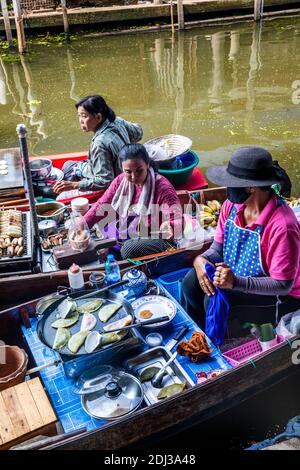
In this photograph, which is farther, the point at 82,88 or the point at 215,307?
the point at 82,88

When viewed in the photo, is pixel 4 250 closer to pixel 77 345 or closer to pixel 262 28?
pixel 77 345

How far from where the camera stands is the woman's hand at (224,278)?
3.32 metres

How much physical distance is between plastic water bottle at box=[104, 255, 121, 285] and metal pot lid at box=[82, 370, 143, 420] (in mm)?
949

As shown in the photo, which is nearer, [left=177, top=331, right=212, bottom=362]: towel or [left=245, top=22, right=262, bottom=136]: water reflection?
[left=177, top=331, right=212, bottom=362]: towel

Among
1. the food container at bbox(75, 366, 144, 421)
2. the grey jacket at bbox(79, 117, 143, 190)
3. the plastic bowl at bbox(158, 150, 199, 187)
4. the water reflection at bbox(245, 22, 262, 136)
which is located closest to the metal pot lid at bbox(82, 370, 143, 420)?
the food container at bbox(75, 366, 144, 421)

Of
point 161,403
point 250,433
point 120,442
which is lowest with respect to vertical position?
point 250,433

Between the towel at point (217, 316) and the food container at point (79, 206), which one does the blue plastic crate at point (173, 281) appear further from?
the food container at point (79, 206)

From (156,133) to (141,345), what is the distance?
6221mm

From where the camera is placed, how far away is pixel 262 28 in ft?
50.7

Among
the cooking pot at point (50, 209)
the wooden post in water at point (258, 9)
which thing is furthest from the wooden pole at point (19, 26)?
the cooking pot at point (50, 209)

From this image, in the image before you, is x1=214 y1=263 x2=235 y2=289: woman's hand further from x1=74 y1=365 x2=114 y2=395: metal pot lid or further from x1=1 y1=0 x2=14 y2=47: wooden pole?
x1=1 y1=0 x2=14 y2=47: wooden pole

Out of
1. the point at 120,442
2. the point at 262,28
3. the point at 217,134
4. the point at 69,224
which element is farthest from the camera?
the point at 262,28

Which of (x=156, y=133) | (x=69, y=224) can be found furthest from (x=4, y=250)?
(x=156, y=133)

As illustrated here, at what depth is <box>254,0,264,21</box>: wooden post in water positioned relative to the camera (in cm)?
1537
